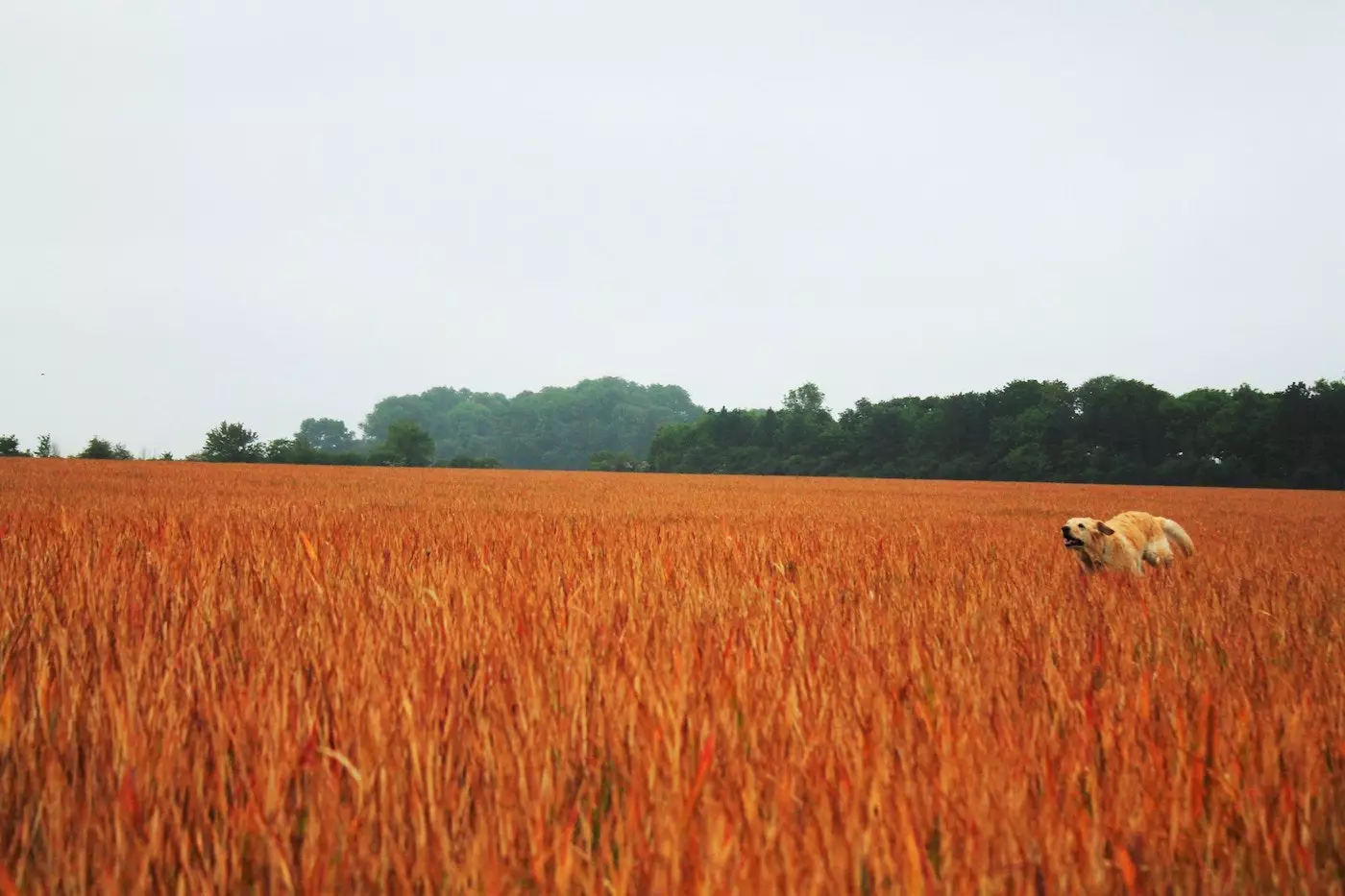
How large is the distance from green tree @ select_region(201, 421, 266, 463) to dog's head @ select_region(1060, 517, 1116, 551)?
73.4 meters

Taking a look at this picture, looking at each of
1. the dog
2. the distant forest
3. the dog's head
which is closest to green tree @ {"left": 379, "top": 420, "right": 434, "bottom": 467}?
the distant forest

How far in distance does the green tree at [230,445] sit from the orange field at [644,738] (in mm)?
73253

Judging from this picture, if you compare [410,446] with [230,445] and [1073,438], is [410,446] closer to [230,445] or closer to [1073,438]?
[230,445]

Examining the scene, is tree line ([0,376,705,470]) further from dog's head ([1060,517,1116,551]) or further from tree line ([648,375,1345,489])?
dog's head ([1060,517,1116,551])

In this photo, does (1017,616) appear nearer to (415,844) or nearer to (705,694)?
(705,694)

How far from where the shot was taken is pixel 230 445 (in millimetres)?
69875

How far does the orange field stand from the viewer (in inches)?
50.4

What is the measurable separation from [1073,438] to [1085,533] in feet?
215

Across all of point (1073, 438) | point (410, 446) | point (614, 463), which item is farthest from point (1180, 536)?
point (614, 463)

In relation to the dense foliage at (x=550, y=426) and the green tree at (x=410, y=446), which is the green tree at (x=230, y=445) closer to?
the green tree at (x=410, y=446)

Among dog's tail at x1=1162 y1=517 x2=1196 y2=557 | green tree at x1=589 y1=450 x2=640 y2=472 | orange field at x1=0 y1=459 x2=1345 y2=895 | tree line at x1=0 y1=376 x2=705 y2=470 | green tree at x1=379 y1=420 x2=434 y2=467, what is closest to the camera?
orange field at x1=0 y1=459 x2=1345 y2=895

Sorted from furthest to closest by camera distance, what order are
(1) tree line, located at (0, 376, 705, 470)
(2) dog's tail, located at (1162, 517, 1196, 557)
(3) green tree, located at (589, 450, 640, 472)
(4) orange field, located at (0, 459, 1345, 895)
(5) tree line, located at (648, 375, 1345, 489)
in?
(1) tree line, located at (0, 376, 705, 470), (3) green tree, located at (589, 450, 640, 472), (5) tree line, located at (648, 375, 1345, 489), (2) dog's tail, located at (1162, 517, 1196, 557), (4) orange field, located at (0, 459, 1345, 895)

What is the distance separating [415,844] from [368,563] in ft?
11.6

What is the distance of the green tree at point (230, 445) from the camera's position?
6950 cm
